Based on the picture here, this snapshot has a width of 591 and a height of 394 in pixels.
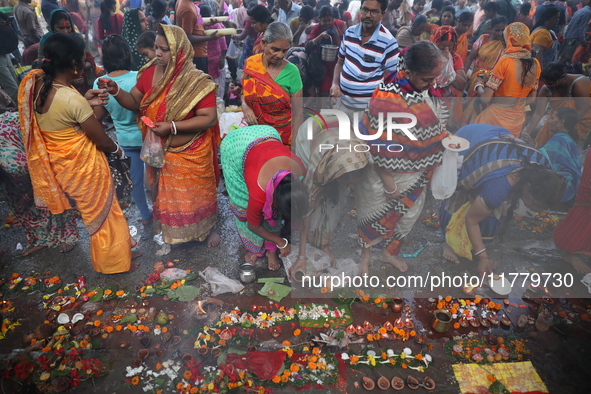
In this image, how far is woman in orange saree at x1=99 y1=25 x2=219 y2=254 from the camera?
3.31m

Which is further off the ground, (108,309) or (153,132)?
(153,132)

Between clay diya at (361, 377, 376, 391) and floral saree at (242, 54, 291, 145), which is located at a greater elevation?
floral saree at (242, 54, 291, 145)

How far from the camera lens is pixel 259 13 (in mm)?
4934

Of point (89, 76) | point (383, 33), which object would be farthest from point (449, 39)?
point (89, 76)

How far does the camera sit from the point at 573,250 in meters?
3.74

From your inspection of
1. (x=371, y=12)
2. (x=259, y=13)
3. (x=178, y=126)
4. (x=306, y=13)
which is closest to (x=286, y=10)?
(x=306, y=13)

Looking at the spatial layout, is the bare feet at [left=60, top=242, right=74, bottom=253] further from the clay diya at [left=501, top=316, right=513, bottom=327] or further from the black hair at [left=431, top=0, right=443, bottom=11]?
the black hair at [left=431, top=0, right=443, bottom=11]

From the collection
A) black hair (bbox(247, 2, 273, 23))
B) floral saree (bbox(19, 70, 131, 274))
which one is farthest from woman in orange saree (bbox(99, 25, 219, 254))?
black hair (bbox(247, 2, 273, 23))

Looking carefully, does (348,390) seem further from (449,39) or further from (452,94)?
(452,94)

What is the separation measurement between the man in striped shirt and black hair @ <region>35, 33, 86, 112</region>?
2.61m

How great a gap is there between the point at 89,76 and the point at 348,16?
22.8 ft

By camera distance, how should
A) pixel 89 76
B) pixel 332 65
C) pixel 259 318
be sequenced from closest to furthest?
pixel 259 318
pixel 89 76
pixel 332 65

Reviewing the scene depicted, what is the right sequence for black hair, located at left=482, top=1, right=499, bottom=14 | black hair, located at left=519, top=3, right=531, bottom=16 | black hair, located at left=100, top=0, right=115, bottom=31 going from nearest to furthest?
black hair, located at left=100, top=0, right=115, bottom=31, black hair, located at left=482, top=1, right=499, bottom=14, black hair, located at left=519, top=3, right=531, bottom=16

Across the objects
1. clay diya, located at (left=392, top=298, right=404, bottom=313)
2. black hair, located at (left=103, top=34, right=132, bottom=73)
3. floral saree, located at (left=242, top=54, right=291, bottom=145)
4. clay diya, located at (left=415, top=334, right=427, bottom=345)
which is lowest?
clay diya, located at (left=415, top=334, right=427, bottom=345)
